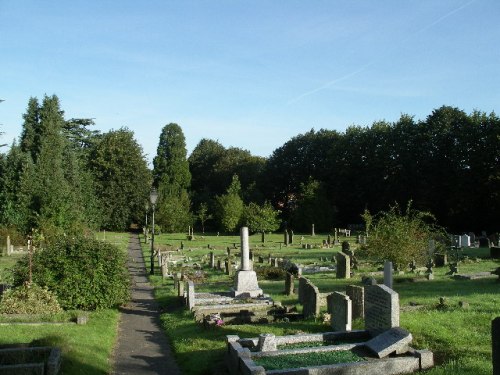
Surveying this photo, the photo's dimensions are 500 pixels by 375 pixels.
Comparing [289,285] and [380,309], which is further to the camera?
[289,285]

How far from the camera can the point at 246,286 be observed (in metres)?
17.6

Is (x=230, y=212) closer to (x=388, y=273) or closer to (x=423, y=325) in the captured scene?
(x=388, y=273)

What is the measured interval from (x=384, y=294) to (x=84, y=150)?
64816 mm

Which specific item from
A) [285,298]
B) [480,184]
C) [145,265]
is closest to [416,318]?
[285,298]

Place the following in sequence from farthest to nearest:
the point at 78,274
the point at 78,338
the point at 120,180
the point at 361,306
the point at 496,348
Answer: the point at 120,180
the point at 78,274
the point at 361,306
the point at 78,338
the point at 496,348

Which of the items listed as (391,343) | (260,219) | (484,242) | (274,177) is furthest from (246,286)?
(274,177)

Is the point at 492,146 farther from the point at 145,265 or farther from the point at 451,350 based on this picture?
the point at 451,350

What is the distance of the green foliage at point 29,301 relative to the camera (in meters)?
14.9

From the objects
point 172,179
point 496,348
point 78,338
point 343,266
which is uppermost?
point 172,179

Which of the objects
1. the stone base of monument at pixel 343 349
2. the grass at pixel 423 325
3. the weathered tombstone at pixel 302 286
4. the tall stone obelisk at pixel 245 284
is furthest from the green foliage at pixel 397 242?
the stone base of monument at pixel 343 349

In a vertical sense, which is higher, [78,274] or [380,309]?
[78,274]

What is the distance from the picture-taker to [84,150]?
69.8 metres

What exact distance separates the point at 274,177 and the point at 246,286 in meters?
53.2

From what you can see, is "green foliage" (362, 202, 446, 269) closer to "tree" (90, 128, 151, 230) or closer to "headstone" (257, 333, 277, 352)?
"headstone" (257, 333, 277, 352)
